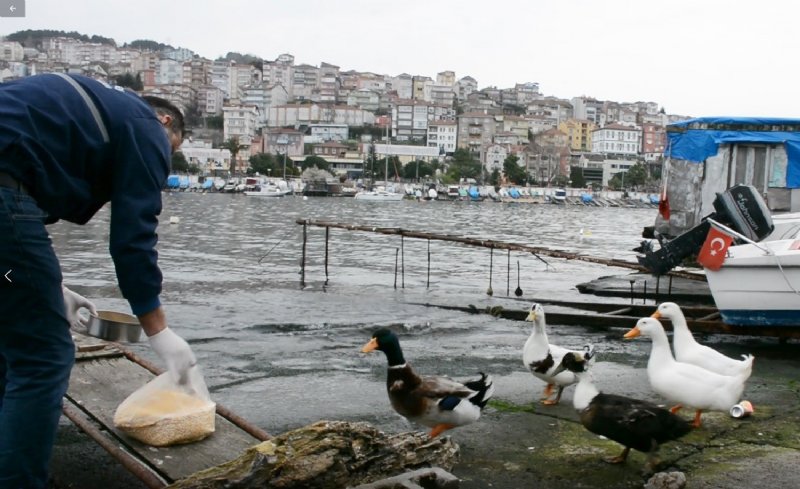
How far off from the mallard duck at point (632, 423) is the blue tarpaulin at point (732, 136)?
14538mm

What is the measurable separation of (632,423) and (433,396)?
144 cm

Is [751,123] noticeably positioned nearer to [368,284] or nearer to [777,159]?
[777,159]

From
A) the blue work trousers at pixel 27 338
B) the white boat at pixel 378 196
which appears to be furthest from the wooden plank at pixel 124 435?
the white boat at pixel 378 196

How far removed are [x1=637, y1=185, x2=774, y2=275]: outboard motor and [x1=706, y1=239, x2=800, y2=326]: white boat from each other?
1.17m

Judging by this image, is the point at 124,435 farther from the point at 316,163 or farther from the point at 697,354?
the point at 316,163

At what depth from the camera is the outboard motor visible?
39.7 ft

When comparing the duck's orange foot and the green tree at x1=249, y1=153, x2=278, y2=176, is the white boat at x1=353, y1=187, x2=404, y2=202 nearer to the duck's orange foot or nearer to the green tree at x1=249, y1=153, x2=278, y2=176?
the green tree at x1=249, y1=153, x2=278, y2=176

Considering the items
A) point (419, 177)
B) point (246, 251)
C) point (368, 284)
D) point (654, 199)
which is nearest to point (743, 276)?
point (368, 284)

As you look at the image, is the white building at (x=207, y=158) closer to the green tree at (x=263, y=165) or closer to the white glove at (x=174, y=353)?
the green tree at (x=263, y=165)

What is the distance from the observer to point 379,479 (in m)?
4.70

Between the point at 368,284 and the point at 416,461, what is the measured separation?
16.9 metres

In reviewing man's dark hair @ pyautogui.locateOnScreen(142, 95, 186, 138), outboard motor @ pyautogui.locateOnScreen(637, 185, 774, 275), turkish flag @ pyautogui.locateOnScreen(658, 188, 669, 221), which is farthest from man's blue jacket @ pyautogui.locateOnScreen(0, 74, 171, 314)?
turkish flag @ pyautogui.locateOnScreen(658, 188, 669, 221)

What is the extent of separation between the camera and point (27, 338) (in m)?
3.72

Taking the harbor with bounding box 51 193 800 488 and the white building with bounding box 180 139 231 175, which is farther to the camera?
the white building with bounding box 180 139 231 175
